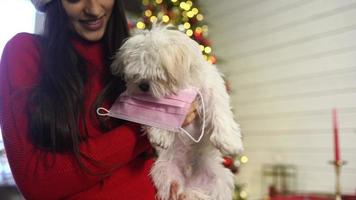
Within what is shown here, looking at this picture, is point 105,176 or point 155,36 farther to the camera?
point 155,36

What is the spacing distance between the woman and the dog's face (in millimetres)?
77

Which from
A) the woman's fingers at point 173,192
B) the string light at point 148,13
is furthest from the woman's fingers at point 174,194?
the string light at point 148,13

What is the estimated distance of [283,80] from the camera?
3.00 meters

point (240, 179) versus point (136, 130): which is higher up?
point (136, 130)

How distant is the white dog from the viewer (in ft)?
3.41

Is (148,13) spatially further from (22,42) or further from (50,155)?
(50,155)

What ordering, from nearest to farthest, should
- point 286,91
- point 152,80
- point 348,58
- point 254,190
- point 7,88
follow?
1. point 7,88
2. point 152,80
3. point 348,58
4. point 286,91
5. point 254,190

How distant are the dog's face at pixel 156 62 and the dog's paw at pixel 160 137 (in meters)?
0.11

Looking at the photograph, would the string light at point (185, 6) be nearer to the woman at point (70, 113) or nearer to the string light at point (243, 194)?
the string light at point (243, 194)

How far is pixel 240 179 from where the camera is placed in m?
3.51

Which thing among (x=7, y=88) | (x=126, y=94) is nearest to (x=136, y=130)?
(x=126, y=94)

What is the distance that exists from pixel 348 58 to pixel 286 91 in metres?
0.61

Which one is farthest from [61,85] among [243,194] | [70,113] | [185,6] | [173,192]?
[243,194]

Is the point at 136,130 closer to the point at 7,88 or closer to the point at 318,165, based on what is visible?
the point at 7,88
